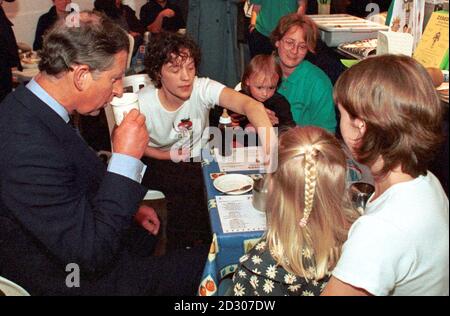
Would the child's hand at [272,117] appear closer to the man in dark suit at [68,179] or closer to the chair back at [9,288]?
the man in dark suit at [68,179]

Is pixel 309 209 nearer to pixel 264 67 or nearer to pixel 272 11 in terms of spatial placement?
pixel 264 67

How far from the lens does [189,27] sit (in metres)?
3.77

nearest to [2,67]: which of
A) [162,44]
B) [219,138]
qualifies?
[162,44]

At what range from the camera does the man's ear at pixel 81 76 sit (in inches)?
53.0

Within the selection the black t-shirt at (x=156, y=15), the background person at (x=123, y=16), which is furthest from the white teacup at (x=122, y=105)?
the black t-shirt at (x=156, y=15)

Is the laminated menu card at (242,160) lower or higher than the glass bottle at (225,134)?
lower

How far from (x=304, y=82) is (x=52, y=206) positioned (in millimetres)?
1767

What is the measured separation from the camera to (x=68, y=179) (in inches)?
50.8

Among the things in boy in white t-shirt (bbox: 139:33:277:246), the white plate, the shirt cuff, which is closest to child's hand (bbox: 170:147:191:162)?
boy in white t-shirt (bbox: 139:33:277:246)

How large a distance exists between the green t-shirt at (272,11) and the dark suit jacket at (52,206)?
2737mm
